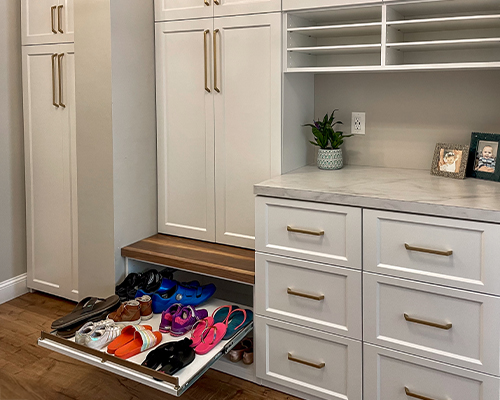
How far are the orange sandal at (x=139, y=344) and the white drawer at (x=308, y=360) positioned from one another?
1.44 feet

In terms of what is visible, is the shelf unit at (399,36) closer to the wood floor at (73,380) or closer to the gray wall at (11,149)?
the wood floor at (73,380)

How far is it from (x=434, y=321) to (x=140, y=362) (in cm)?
109

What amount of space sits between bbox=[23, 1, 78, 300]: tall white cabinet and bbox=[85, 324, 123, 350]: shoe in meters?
0.96

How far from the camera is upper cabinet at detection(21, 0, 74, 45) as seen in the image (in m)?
2.69

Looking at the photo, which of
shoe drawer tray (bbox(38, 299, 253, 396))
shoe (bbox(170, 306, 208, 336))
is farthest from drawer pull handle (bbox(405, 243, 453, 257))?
shoe (bbox(170, 306, 208, 336))

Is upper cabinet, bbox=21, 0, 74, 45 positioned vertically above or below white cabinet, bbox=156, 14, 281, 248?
above

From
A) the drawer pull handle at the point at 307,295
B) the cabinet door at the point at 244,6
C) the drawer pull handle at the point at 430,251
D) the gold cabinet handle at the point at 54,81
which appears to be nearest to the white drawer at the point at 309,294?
the drawer pull handle at the point at 307,295

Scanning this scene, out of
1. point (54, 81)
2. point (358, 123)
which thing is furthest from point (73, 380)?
point (358, 123)

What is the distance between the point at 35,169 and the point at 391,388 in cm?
226

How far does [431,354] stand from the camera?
1822mm

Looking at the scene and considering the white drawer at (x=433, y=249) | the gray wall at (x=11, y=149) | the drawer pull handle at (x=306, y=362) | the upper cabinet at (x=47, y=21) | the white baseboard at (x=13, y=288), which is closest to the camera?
the white drawer at (x=433, y=249)

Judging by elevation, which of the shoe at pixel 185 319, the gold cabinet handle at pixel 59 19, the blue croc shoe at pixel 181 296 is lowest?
the shoe at pixel 185 319

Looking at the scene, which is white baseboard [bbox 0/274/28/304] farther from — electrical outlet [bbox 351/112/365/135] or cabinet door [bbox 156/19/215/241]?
electrical outlet [bbox 351/112/365/135]

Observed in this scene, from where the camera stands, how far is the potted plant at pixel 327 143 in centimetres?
241
